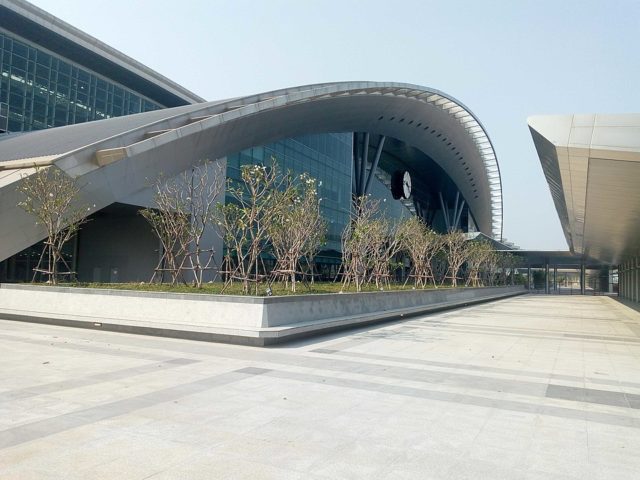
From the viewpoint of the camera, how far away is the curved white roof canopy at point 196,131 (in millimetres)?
20625

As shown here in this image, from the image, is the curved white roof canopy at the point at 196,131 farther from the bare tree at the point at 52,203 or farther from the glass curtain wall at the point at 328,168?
the glass curtain wall at the point at 328,168

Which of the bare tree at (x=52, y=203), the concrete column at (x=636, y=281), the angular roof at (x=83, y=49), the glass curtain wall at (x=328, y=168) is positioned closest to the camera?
the bare tree at (x=52, y=203)

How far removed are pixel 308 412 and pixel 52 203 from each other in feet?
49.9

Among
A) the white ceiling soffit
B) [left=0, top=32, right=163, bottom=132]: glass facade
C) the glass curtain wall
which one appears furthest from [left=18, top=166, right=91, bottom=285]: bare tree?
[left=0, top=32, right=163, bottom=132]: glass facade

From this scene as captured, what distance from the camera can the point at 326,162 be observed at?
39281 mm

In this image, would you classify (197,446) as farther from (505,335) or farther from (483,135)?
(483,135)

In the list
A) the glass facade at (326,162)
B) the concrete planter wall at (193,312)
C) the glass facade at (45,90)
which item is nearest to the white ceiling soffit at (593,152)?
the concrete planter wall at (193,312)

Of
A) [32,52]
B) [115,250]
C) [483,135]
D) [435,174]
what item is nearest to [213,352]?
[115,250]

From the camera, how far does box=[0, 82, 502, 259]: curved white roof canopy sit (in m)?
20.6

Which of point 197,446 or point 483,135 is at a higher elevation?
point 483,135

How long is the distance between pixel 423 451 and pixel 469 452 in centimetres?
44

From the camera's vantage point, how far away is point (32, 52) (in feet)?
123

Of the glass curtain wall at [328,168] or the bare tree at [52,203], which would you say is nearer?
the bare tree at [52,203]

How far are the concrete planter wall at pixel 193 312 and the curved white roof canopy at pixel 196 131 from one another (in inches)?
269
